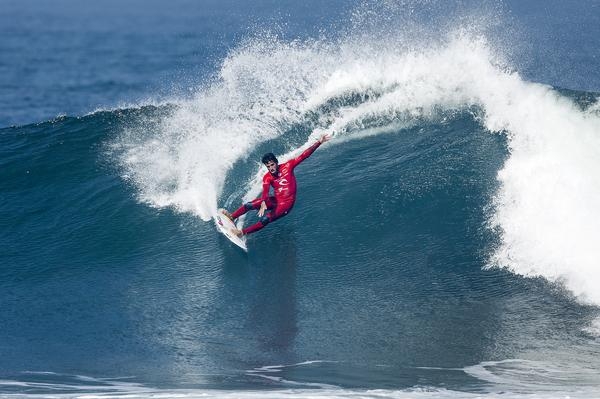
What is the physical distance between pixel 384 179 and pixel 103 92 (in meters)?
17.2

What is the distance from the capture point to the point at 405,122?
15156 mm

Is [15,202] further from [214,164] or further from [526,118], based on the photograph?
[526,118]

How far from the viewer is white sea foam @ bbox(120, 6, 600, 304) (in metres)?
10.5

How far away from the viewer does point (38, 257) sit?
39.1ft

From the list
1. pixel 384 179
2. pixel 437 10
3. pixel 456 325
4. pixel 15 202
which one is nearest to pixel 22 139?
pixel 15 202

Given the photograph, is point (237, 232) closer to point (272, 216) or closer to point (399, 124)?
point (272, 216)

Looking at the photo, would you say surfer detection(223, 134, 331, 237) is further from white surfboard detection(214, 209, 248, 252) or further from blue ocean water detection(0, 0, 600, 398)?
blue ocean water detection(0, 0, 600, 398)

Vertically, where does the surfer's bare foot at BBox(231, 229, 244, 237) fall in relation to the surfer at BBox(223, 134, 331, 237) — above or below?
below

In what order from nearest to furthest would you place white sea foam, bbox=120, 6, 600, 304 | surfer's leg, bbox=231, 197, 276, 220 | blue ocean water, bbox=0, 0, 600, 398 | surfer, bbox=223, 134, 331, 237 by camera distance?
blue ocean water, bbox=0, 0, 600, 398 → white sea foam, bbox=120, 6, 600, 304 → surfer, bbox=223, 134, 331, 237 → surfer's leg, bbox=231, 197, 276, 220

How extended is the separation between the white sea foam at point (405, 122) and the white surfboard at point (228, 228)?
639 mm

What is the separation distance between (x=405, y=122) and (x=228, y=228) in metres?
5.25

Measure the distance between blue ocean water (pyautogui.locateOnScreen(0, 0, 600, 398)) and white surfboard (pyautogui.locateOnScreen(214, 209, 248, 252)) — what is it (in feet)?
0.46

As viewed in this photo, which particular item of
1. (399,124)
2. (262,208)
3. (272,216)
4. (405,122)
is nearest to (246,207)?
(272,216)

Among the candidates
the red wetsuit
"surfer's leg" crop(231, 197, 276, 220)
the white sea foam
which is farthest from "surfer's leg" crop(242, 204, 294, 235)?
the white sea foam
